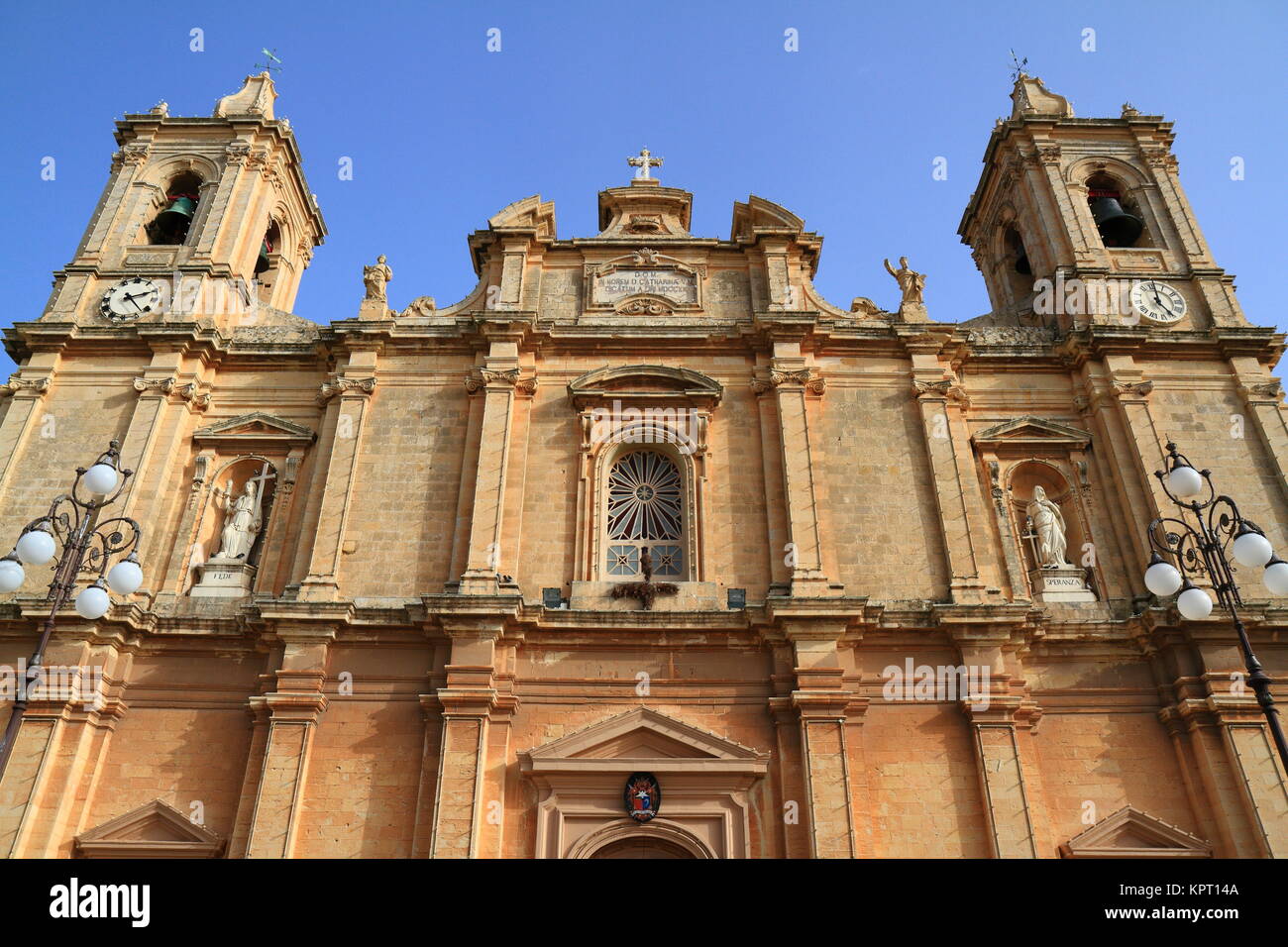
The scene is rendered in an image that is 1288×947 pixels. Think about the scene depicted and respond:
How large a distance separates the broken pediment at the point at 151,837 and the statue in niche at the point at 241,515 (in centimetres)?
402

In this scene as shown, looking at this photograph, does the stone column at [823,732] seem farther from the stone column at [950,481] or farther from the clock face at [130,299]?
the clock face at [130,299]

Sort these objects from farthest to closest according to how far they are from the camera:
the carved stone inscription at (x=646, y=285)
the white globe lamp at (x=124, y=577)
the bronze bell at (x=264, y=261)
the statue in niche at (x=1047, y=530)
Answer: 1. the bronze bell at (x=264, y=261)
2. the carved stone inscription at (x=646, y=285)
3. the statue in niche at (x=1047, y=530)
4. the white globe lamp at (x=124, y=577)

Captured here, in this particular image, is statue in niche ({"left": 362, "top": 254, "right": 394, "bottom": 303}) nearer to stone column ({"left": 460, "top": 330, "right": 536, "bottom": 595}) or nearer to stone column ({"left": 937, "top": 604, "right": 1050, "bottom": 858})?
stone column ({"left": 460, "top": 330, "right": 536, "bottom": 595})

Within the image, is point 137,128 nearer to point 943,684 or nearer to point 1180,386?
point 943,684

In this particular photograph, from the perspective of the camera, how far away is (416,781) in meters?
12.7

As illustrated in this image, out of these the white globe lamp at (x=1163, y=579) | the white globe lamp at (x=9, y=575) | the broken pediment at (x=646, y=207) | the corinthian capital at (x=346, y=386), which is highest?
the broken pediment at (x=646, y=207)

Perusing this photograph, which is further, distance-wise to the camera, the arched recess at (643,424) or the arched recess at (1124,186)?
the arched recess at (1124,186)

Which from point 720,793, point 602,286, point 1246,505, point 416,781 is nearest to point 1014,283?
point 1246,505

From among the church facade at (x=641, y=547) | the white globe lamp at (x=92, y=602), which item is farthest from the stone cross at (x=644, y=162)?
the white globe lamp at (x=92, y=602)

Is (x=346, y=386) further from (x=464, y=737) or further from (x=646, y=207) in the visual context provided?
(x=646, y=207)

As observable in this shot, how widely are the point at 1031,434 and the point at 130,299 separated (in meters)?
16.6

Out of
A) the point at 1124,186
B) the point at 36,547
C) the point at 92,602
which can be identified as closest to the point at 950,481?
the point at 1124,186

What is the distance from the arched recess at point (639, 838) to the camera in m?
12.3
